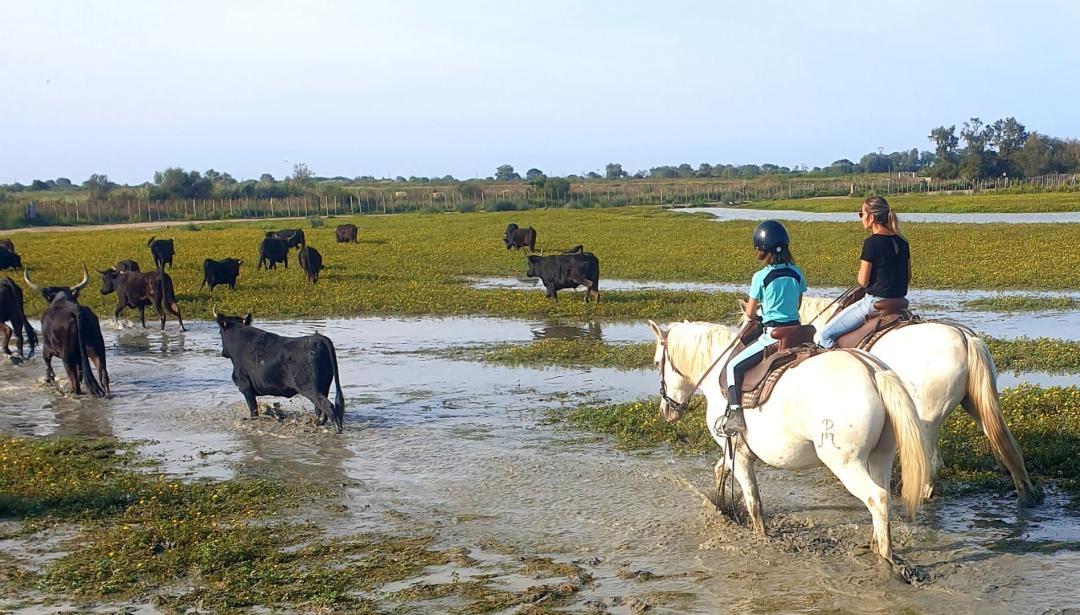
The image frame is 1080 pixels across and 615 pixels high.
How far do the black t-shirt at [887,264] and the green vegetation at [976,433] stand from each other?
1817mm

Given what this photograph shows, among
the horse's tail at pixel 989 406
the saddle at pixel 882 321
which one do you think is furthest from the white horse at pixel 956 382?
the saddle at pixel 882 321

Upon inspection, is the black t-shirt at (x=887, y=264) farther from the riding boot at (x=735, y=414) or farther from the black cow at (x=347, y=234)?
the black cow at (x=347, y=234)

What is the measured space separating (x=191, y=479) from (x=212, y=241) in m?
39.4

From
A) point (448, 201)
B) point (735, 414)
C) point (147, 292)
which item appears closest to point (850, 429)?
point (735, 414)

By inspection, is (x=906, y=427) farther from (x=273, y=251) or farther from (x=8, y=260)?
(x=8, y=260)

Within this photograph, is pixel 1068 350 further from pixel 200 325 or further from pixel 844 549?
pixel 200 325

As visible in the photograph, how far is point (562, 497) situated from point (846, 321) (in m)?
2.90

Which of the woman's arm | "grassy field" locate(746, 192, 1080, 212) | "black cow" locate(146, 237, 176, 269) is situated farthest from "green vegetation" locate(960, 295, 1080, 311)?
"grassy field" locate(746, 192, 1080, 212)

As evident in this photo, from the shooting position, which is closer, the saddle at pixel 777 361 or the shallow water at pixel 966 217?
the saddle at pixel 777 361

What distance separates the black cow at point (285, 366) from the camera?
1127 cm

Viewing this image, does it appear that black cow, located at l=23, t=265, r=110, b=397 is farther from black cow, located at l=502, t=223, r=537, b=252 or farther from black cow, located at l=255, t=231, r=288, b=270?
black cow, located at l=502, t=223, r=537, b=252

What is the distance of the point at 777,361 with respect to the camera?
278 inches

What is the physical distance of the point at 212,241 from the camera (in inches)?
1839

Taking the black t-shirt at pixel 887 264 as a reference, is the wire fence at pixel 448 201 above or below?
above
